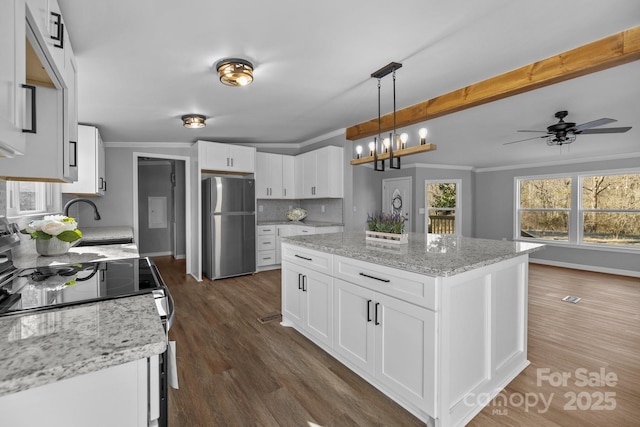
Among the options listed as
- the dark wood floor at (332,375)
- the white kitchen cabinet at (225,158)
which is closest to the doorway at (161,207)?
the white kitchen cabinet at (225,158)

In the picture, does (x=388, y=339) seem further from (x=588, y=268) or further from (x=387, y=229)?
(x=588, y=268)

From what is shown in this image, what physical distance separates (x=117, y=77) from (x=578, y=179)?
7.43m

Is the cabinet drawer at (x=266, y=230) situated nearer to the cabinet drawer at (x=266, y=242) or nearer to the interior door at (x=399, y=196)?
the cabinet drawer at (x=266, y=242)

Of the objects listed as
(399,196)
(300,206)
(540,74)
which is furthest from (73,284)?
(399,196)

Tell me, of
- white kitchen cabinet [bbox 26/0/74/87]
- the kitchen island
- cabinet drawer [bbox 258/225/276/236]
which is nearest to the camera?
white kitchen cabinet [bbox 26/0/74/87]

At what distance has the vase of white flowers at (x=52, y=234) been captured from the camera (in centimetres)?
179

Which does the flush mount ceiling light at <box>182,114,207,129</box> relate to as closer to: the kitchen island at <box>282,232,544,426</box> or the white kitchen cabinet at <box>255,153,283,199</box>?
the white kitchen cabinet at <box>255,153,283,199</box>

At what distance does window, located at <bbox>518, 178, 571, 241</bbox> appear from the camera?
6117 mm

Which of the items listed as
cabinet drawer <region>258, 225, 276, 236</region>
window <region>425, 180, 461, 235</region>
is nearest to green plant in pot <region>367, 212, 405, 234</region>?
cabinet drawer <region>258, 225, 276, 236</region>

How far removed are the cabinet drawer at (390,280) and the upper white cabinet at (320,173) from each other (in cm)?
273

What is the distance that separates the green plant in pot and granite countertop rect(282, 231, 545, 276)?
0.44 ft

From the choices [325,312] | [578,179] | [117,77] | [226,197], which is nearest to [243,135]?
[226,197]

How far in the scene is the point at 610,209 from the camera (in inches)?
217

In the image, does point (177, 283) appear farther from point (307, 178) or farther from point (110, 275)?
point (110, 275)
